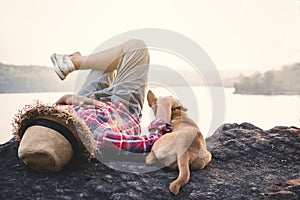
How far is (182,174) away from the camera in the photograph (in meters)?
1.30

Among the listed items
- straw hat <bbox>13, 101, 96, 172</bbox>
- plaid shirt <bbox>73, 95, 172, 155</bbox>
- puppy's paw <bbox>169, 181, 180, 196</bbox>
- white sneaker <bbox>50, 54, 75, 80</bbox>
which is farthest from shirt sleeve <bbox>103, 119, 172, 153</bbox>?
white sneaker <bbox>50, 54, 75, 80</bbox>

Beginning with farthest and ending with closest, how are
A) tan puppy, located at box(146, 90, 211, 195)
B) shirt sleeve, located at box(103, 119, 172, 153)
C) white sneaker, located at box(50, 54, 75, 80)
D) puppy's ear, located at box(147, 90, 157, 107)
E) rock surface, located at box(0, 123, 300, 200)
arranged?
1. puppy's ear, located at box(147, 90, 157, 107)
2. white sneaker, located at box(50, 54, 75, 80)
3. shirt sleeve, located at box(103, 119, 172, 153)
4. tan puppy, located at box(146, 90, 211, 195)
5. rock surface, located at box(0, 123, 300, 200)

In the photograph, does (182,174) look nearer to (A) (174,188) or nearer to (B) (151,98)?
(A) (174,188)

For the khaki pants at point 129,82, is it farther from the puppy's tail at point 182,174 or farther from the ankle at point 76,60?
the puppy's tail at point 182,174

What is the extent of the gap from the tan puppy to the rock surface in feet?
0.11

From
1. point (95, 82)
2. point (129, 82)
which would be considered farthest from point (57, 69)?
point (129, 82)

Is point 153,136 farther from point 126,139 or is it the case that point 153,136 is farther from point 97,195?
point 97,195

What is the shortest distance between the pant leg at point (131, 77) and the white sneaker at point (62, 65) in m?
0.17

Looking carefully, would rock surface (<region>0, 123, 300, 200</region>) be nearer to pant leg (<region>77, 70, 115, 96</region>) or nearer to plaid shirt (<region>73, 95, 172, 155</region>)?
plaid shirt (<region>73, 95, 172, 155</region>)

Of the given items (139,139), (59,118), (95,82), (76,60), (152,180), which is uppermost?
(76,60)

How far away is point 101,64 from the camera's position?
1752 millimetres

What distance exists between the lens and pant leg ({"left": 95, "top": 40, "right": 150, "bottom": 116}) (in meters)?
1.72

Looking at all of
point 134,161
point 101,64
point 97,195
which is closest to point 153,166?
point 134,161

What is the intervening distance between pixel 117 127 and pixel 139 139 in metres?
0.14
